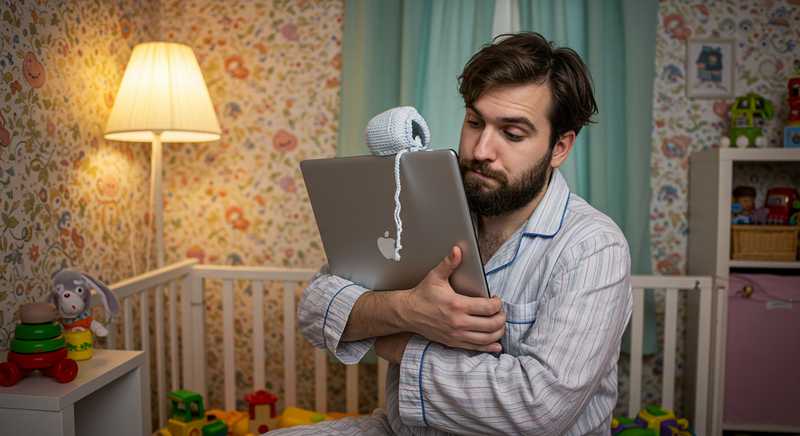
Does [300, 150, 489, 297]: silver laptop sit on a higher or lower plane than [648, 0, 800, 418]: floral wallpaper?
lower

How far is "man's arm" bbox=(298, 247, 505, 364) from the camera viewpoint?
101 centimetres

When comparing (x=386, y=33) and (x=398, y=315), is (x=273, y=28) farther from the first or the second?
(x=398, y=315)

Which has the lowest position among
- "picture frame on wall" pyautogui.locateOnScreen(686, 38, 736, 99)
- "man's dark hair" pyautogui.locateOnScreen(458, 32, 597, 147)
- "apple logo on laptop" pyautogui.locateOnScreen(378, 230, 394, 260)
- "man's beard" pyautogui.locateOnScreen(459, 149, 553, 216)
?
"apple logo on laptop" pyautogui.locateOnScreen(378, 230, 394, 260)

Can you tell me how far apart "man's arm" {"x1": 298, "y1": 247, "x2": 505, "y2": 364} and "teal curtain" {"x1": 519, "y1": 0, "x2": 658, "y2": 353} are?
122cm

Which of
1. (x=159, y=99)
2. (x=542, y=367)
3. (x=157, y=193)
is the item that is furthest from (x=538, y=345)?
(x=157, y=193)

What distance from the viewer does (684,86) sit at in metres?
→ 2.24

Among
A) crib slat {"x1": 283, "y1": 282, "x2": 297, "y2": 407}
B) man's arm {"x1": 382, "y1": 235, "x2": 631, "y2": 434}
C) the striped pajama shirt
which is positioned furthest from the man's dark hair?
crib slat {"x1": 283, "y1": 282, "x2": 297, "y2": 407}

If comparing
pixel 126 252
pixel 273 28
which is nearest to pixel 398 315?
pixel 126 252

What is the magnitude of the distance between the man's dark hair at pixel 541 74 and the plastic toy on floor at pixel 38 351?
101cm

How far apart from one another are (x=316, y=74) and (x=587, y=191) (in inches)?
43.2

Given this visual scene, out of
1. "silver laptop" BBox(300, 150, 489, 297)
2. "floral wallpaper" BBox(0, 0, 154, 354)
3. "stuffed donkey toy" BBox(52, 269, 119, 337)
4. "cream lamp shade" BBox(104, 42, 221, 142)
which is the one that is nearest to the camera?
"silver laptop" BBox(300, 150, 489, 297)

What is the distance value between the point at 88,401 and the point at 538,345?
3.74 ft

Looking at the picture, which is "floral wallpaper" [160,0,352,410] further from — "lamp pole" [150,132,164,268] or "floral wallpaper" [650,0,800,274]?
"floral wallpaper" [650,0,800,274]

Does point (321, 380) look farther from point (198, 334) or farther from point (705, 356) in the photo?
point (705, 356)
